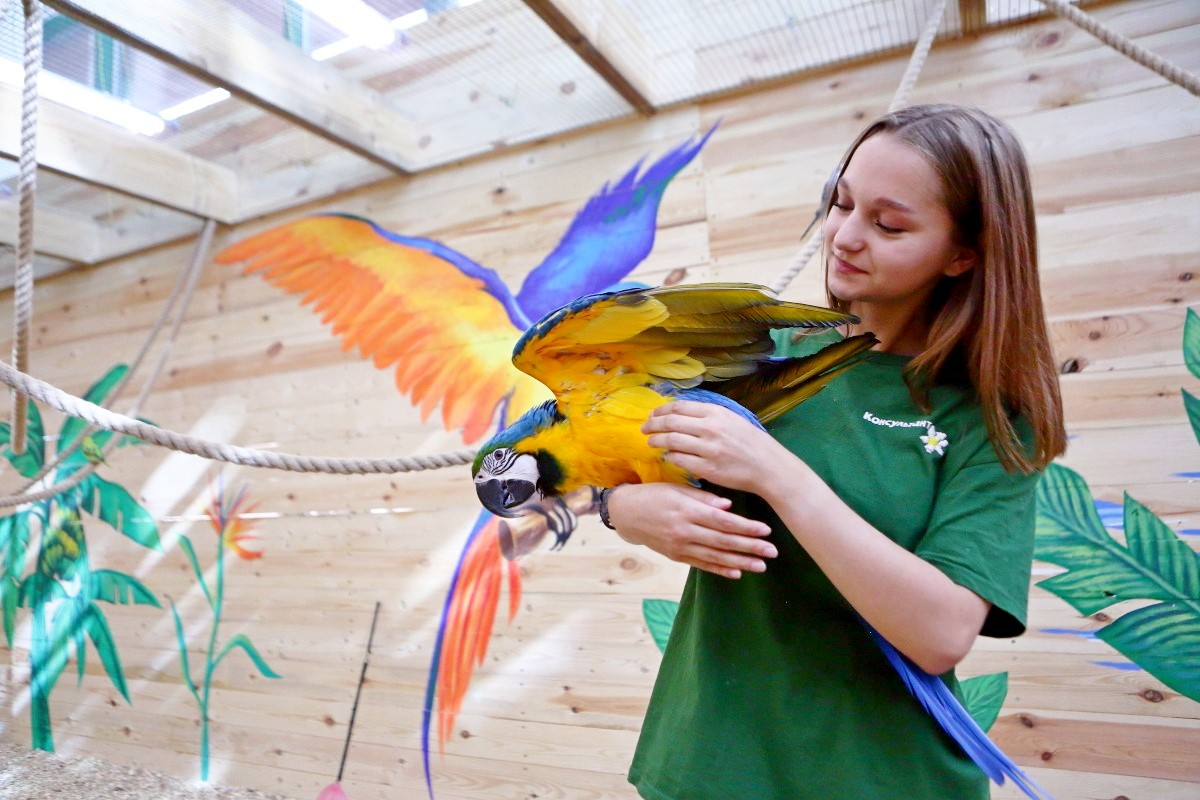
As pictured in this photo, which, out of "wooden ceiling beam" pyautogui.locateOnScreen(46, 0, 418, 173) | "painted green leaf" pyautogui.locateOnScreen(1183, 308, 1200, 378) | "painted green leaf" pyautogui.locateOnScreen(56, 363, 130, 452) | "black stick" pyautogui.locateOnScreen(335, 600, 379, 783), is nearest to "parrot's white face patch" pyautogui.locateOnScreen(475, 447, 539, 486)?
"painted green leaf" pyautogui.locateOnScreen(1183, 308, 1200, 378)

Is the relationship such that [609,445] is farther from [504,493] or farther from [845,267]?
[845,267]

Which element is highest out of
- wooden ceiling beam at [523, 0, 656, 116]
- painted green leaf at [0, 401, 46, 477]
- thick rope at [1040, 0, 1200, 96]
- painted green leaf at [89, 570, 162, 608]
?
wooden ceiling beam at [523, 0, 656, 116]

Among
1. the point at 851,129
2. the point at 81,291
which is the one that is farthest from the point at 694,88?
the point at 81,291

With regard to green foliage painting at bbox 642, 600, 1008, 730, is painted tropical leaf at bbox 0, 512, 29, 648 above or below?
above

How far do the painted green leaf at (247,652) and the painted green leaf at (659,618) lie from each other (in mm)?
1247

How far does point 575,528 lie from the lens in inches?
78.3

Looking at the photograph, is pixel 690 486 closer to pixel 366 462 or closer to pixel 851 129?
pixel 366 462

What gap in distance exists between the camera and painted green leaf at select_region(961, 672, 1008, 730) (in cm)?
155

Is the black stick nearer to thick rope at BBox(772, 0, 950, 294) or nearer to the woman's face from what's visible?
thick rope at BBox(772, 0, 950, 294)

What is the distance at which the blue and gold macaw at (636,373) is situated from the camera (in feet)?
2.08

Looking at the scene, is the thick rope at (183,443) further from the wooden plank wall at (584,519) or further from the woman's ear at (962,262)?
the wooden plank wall at (584,519)

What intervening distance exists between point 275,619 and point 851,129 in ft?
6.92

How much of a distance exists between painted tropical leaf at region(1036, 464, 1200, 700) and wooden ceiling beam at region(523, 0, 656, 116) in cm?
123

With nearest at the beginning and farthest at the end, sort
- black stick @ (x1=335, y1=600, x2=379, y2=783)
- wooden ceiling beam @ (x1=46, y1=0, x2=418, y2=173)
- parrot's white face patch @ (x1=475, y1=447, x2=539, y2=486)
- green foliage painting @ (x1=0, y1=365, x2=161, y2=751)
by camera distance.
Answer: parrot's white face patch @ (x1=475, y1=447, x2=539, y2=486) → wooden ceiling beam @ (x1=46, y1=0, x2=418, y2=173) → black stick @ (x1=335, y1=600, x2=379, y2=783) → green foliage painting @ (x1=0, y1=365, x2=161, y2=751)
